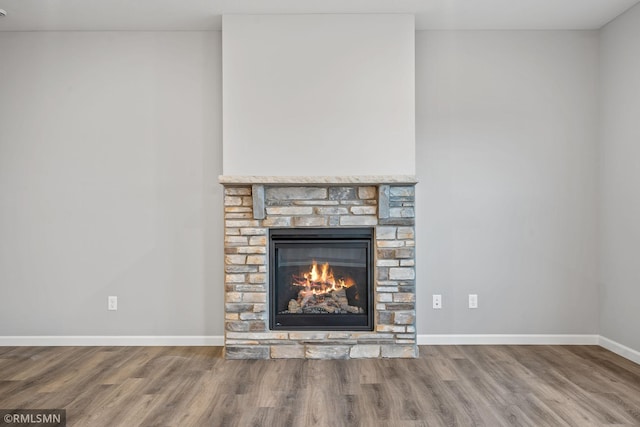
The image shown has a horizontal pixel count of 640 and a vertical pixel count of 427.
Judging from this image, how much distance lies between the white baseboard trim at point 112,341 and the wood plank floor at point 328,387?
0.35 feet

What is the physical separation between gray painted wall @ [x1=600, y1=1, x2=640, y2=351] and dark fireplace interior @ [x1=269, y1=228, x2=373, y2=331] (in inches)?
75.8

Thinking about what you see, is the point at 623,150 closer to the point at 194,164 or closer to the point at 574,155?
the point at 574,155

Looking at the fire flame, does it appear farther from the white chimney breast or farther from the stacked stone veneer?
the white chimney breast

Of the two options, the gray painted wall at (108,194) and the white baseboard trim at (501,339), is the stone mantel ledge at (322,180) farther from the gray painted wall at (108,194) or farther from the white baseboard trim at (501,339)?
the white baseboard trim at (501,339)

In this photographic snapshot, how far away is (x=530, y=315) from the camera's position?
4207 millimetres

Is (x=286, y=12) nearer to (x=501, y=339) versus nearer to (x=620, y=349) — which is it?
(x=501, y=339)

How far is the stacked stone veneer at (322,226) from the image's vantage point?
3846mm

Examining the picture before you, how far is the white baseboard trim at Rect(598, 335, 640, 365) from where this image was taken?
3.68 metres

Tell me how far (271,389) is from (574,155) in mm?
3089

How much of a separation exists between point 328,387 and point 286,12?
2.73 metres

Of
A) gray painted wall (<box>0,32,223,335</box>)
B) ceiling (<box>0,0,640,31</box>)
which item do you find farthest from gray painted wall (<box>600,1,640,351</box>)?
gray painted wall (<box>0,32,223,335</box>)

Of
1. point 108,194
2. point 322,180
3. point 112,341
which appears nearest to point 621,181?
point 322,180

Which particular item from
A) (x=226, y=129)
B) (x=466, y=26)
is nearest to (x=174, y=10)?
(x=226, y=129)

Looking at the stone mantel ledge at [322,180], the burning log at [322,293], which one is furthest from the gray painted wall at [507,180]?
the burning log at [322,293]
